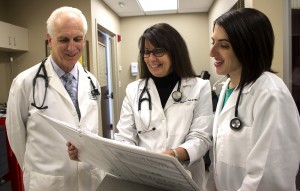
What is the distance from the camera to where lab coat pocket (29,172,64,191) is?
4.23ft

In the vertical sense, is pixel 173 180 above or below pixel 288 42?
below

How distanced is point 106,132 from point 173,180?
13.2 feet

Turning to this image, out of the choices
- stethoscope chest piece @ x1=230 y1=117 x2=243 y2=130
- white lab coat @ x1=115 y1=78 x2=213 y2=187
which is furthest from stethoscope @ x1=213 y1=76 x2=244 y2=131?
white lab coat @ x1=115 y1=78 x2=213 y2=187

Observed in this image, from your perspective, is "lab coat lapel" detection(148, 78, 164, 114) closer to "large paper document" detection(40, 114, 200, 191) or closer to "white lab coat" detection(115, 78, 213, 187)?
"white lab coat" detection(115, 78, 213, 187)

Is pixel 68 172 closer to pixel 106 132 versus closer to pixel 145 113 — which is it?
pixel 145 113

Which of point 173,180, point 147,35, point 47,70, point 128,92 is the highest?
point 147,35

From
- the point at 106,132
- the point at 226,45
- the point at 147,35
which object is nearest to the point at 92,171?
the point at 147,35

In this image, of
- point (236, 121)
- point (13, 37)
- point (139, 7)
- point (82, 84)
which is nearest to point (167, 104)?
point (236, 121)

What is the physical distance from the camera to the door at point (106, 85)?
14.4 feet

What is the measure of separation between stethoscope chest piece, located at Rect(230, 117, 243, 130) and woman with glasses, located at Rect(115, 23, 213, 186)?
241mm

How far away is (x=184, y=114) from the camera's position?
1.20 m

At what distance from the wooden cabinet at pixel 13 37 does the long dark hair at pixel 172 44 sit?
2.39m

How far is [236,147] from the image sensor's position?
921 mm

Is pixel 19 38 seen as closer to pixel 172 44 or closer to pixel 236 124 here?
pixel 172 44
